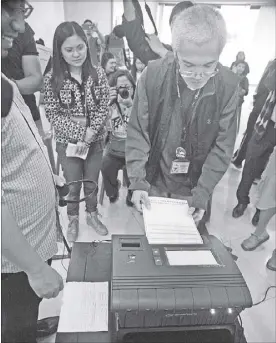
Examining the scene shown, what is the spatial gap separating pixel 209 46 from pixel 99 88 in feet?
3.10

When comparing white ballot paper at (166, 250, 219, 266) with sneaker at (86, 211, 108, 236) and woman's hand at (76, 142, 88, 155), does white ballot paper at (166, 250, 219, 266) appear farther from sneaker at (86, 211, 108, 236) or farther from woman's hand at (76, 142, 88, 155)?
sneaker at (86, 211, 108, 236)

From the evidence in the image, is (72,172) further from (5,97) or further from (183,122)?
(5,97)

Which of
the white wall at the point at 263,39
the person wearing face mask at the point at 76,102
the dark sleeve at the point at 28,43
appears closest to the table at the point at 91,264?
the person wearing face mask at the point at 76,102

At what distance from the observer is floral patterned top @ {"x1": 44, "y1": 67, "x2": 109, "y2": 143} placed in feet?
5.40

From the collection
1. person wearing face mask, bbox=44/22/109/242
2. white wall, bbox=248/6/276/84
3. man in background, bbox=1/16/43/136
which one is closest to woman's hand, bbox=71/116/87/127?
person wearing face mask, bbox=44/22/109/242

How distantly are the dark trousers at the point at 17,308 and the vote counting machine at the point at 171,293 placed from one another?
29 cm

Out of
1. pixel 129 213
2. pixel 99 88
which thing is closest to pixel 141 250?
pixel 99 88

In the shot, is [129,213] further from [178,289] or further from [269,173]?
[178,289]

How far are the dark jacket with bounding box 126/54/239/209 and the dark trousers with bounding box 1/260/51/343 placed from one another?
540mm

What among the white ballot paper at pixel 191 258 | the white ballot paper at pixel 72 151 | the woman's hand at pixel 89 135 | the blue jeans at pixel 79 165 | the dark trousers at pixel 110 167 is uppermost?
the white ballot paper at pixel 191 258

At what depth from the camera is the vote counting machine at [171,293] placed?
0.67 m

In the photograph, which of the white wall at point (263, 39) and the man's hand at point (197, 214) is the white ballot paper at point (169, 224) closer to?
the man's hand at point (197, 214)

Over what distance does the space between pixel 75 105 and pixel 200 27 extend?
A: 985mm

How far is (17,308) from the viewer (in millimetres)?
869
